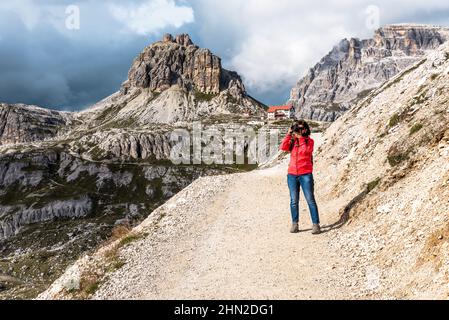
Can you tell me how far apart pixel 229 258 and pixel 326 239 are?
4533 mm

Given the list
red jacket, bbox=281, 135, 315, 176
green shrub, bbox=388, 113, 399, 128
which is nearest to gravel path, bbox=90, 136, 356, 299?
red jacket, bbox=281, 135, 315, 176

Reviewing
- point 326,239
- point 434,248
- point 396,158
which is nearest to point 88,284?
point 326,239

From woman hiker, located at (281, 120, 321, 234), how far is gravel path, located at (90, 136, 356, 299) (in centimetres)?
166

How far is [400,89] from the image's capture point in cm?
3491

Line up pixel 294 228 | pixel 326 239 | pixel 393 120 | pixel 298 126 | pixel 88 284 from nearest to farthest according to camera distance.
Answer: pixel 88 284
pixel 326 239
pixel 298 126
pixel 294 228
pixel 393 120

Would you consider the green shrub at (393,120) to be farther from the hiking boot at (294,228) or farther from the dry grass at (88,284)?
the dry grass at (88,284)

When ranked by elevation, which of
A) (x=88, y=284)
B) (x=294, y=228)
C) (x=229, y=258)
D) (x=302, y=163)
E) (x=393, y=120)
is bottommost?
(x=88, y=284)

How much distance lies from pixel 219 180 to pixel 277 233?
46.3ft

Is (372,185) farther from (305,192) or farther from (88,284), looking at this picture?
(88,284)

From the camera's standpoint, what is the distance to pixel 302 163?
742 inches

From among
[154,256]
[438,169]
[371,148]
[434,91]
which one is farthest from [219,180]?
[438,169]
